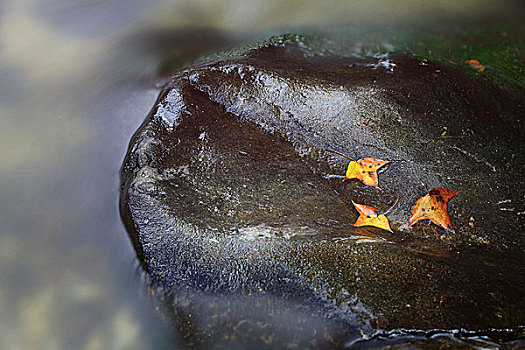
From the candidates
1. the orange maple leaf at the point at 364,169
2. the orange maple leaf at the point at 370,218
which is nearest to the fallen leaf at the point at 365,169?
the orange maple leaf at the point at 364,169

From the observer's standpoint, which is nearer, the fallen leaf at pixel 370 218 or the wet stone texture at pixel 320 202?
the wet stone texture at pixel 320 202

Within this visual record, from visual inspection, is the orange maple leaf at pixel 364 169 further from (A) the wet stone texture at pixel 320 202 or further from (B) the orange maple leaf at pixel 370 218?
(B) the orange maple leaf at pixel 370 218

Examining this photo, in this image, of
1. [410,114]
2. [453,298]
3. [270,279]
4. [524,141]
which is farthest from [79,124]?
[524,141]

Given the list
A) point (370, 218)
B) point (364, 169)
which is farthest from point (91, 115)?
point (370, 218)

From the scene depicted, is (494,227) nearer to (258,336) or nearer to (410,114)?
(410,114)

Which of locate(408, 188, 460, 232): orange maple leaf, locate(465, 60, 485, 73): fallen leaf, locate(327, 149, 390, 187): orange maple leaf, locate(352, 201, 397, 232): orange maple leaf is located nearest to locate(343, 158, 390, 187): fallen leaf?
locate(327, 149, 390, 187): orange maple leaf
